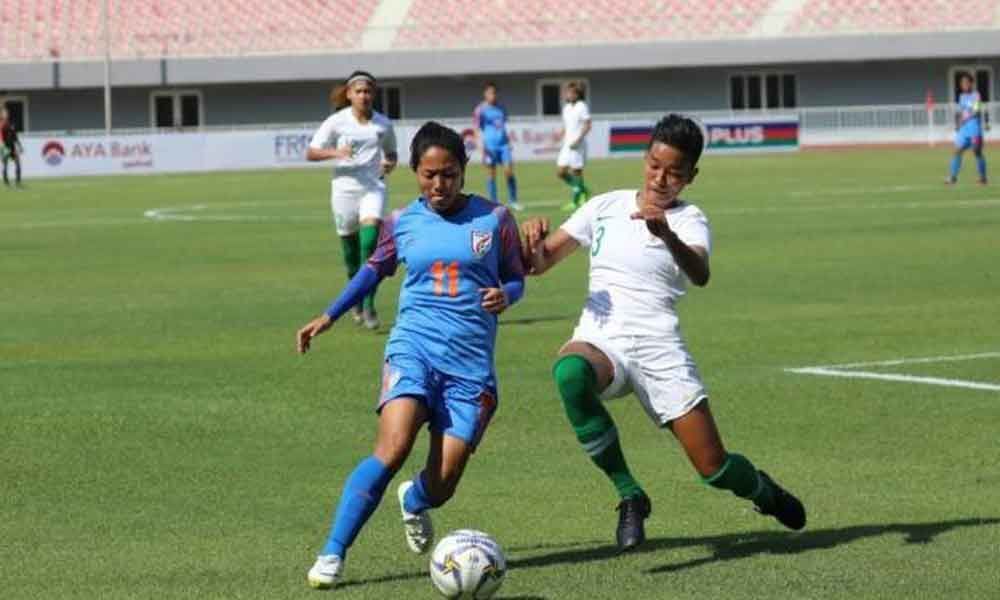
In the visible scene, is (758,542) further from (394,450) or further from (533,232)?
(394,450)

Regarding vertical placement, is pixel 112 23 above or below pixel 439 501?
above

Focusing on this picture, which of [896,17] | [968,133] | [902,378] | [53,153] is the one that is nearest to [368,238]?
[902,378]

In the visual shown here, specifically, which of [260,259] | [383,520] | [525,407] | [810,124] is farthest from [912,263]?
[810,124]

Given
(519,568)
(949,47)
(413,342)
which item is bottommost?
(519,568)

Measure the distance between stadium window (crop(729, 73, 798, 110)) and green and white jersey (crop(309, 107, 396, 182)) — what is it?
60.5 meters

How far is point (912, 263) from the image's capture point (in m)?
23.9

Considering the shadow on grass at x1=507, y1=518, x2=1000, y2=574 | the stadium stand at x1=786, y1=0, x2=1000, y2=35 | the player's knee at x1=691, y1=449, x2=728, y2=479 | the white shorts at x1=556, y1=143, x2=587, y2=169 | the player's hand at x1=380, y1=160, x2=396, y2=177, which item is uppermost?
the stadium stand at x1=786, y1=0, x2=1000, y2=35

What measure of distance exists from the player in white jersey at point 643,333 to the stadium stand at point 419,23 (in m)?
68.1

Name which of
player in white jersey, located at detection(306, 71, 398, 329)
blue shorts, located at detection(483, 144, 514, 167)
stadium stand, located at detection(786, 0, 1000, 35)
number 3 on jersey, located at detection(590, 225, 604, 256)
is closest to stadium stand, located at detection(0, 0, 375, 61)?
stadium stand, located at detection(786, 0, 1000, 35)

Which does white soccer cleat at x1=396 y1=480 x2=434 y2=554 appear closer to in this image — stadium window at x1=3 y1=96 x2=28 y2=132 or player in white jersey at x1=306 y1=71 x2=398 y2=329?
player in white jersey at x1=306 y1=71 x2=398 y2=329

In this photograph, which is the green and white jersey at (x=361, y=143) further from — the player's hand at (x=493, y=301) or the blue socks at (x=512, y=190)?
the blue socks at (x=512, y=190)

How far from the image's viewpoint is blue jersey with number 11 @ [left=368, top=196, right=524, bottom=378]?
8391 millimetres

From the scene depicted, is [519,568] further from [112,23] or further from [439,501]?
[112,23]

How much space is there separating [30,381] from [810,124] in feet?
181
